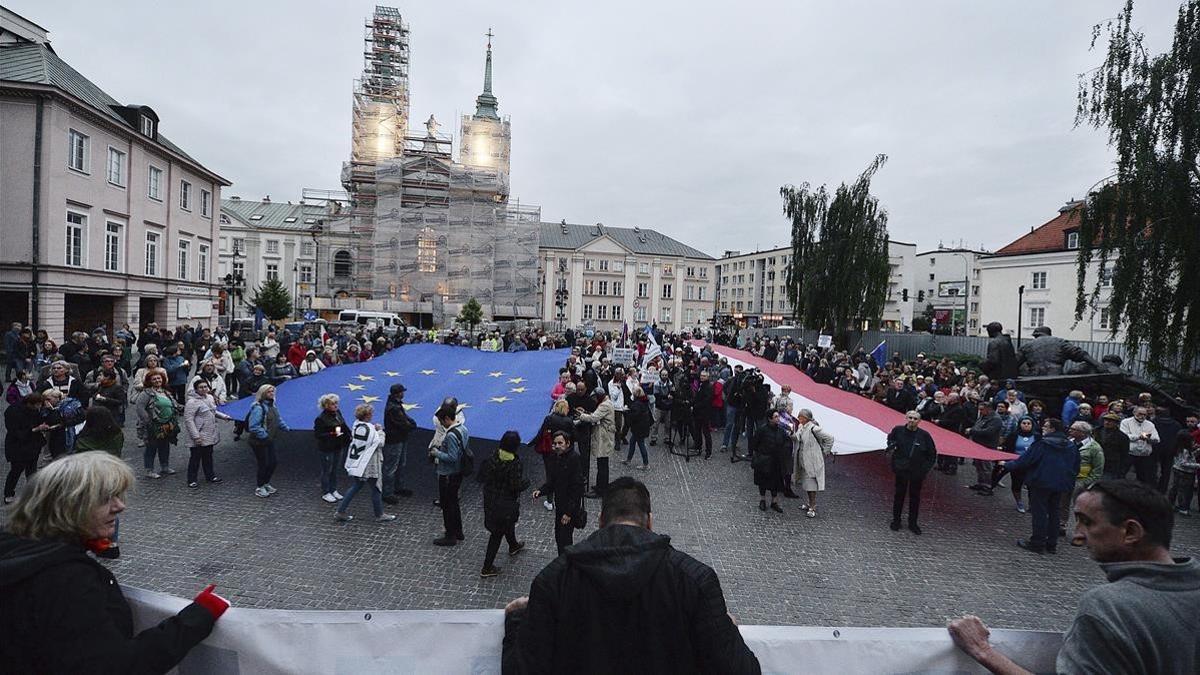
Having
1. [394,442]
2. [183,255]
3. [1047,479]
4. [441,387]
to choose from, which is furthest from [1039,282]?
[183,255]

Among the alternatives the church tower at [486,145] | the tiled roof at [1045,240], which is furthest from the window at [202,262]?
the tiled roof at [1045,240]

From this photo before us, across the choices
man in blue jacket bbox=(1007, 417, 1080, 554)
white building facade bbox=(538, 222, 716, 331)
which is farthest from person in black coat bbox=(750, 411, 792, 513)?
white building facade bbox=(538, 222, 716, 331)

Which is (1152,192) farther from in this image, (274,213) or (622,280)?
(274,213)

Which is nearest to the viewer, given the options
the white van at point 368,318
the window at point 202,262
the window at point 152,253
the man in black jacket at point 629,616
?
the man in black jacket at point 629,616

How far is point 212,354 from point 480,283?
37628 millimetres

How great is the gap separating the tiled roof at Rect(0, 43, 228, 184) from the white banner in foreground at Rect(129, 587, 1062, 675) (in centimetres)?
3075

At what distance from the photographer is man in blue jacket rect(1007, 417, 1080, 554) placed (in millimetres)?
8492

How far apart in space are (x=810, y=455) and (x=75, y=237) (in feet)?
103

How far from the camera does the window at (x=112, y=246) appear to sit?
27.7 meters

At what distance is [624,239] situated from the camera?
8044 cm

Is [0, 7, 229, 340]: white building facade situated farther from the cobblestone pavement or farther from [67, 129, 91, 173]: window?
the cobblestone pavement

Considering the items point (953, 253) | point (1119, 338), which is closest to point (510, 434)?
point (1119, 338)

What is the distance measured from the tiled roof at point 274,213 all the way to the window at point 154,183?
4400 cm

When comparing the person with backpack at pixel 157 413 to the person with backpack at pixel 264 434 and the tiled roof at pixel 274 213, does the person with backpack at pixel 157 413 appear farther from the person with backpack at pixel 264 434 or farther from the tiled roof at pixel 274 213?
the tiled roof at pixel 274 213
